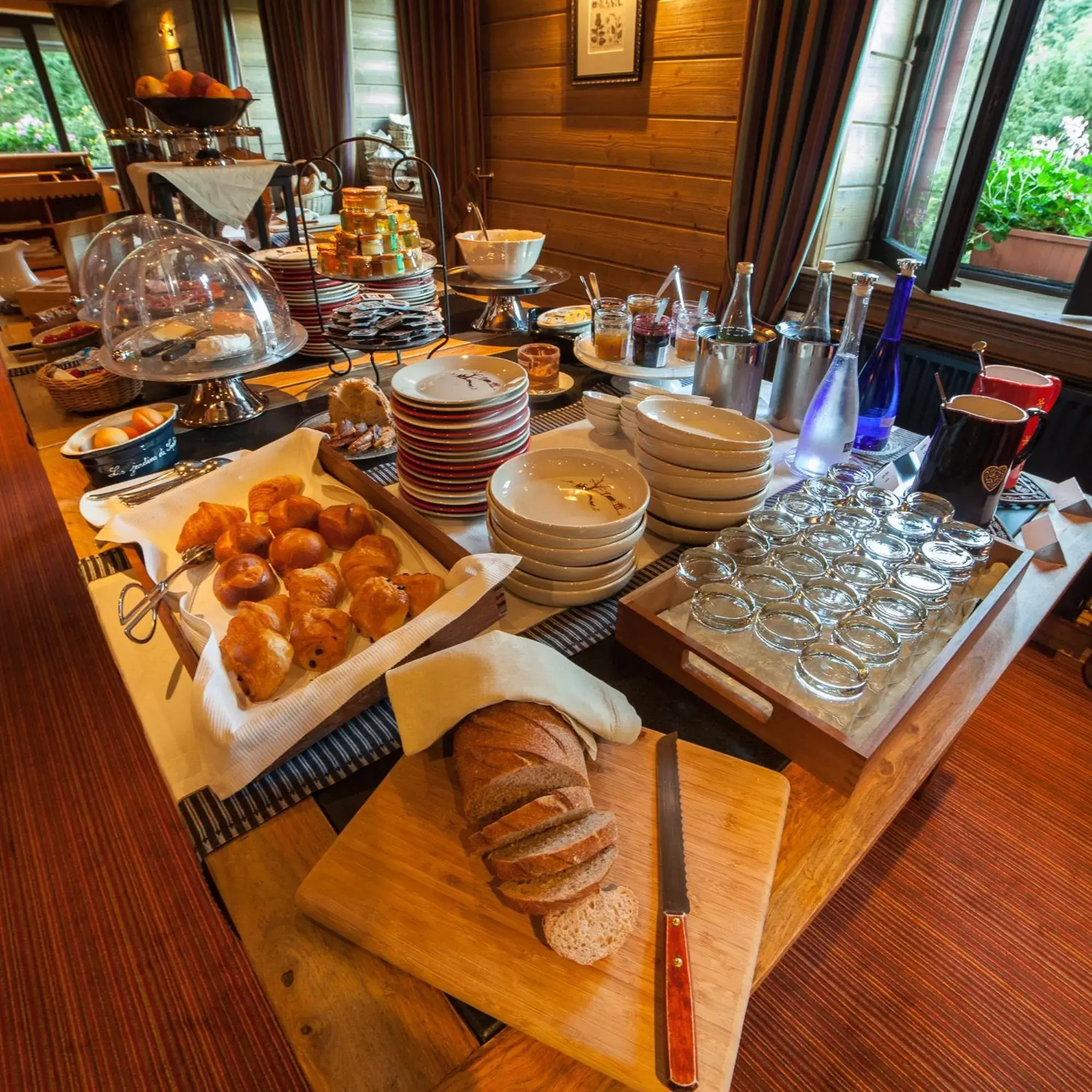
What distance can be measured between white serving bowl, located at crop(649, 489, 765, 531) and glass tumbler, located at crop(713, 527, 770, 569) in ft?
0.13

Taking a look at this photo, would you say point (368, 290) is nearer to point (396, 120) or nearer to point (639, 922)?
point (639, 922)

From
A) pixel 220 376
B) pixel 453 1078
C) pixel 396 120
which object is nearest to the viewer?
pixel 453 1078

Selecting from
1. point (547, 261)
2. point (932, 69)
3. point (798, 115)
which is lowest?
point (547, 261)

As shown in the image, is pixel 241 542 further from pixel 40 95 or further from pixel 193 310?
pixel 40 95

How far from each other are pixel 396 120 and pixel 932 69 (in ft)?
12.7

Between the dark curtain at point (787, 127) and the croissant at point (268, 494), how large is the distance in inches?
83.0

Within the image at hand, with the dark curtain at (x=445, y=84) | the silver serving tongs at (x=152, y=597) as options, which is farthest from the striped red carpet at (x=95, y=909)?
the dark curtain at (x=445, y=84)

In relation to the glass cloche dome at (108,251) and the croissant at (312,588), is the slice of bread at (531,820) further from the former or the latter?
the glass cloche dome at (108,251)

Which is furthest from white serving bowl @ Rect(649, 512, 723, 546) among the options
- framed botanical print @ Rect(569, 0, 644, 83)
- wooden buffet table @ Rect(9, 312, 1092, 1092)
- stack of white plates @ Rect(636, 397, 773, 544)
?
framed botanical print @ Rect(569, 0, 644, 83)

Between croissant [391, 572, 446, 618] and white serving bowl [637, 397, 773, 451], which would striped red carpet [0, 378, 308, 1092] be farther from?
white serving bowl [637, 397, 773, 451]

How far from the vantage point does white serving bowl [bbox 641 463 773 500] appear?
2.99 ft

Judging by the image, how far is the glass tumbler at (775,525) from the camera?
2.88 feet

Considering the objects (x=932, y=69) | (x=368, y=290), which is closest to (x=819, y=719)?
(x=368, y=290)

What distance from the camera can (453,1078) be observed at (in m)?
0.44
